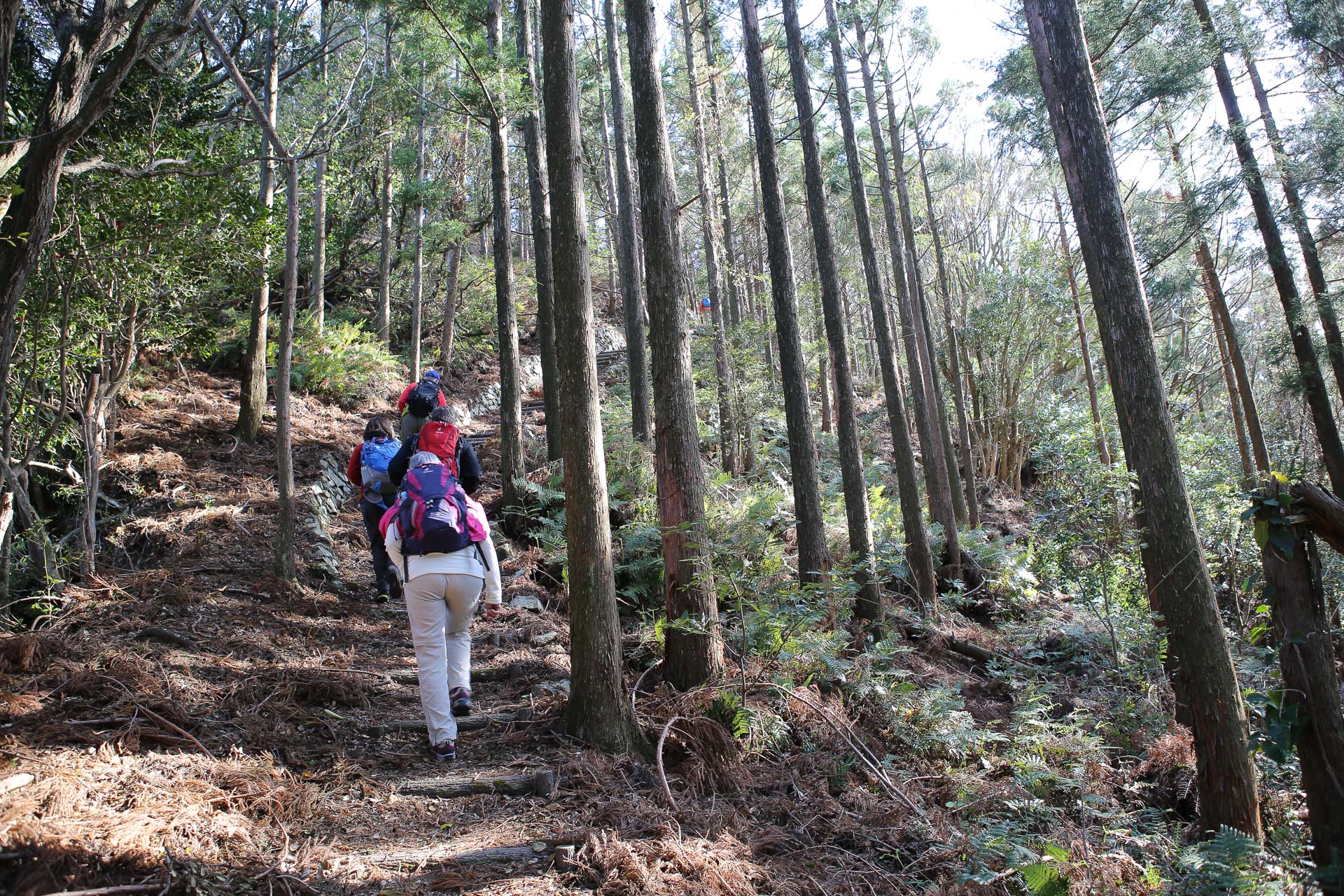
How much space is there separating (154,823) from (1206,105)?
19.9 metres

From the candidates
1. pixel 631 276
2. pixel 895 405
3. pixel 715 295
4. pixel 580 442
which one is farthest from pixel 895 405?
pixel 580 442

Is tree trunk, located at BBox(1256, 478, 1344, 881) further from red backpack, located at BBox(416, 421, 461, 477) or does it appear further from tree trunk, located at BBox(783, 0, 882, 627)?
tree trunk, located at BBox(783, 0, 882, 627)

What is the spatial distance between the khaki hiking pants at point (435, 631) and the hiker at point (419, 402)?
2.14 metres

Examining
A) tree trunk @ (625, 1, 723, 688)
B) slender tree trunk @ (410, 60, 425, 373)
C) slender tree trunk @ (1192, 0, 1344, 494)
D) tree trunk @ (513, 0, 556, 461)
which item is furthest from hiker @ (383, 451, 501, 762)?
slender tree trunk @ (1192, 0, 1344, 494)

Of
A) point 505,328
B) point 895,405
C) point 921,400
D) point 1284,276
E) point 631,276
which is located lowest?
point 895,405

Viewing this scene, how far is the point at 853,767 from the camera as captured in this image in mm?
5820

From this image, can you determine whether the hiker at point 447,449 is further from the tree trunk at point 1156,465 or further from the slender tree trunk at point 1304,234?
the slender tree trunk at point 1304,234

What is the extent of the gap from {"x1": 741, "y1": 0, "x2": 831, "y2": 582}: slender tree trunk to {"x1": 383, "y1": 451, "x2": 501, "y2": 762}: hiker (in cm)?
517

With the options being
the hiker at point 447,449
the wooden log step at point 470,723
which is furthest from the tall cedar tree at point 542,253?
the wooden log step at point 470,723

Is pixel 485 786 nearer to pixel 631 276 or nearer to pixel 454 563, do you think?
pixel 454 563

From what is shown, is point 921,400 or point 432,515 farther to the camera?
point 921,400

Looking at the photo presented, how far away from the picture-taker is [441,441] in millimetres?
5855

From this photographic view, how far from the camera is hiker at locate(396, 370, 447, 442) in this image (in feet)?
22.1

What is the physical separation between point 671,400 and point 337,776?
3613 millimetres
